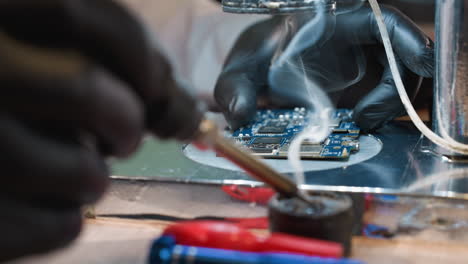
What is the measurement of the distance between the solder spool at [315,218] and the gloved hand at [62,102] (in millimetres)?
134

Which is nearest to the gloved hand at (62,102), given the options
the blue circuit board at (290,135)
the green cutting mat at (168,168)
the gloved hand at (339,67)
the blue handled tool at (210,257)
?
the blue handled tool at (210,257)

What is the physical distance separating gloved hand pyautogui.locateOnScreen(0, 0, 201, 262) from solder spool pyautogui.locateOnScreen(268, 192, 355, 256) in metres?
0.13

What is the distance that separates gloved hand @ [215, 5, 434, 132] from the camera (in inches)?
27.9

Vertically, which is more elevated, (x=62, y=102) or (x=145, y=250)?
(x=62, y=102)

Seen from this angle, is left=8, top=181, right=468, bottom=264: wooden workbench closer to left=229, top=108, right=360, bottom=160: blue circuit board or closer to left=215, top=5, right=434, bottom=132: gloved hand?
→ left=229, top=108, right=360, bottom=160: blue circuit board

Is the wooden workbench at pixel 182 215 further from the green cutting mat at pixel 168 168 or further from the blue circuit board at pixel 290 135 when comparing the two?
the blue circuit board at pixel 290 135

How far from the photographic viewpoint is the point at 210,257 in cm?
38

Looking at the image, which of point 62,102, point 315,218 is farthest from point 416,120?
point 62,102

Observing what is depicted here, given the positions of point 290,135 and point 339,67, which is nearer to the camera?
point 290,135

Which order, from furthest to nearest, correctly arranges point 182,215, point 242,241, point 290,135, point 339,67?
point 339,67, point 290,135, point 182,215, point 242,241

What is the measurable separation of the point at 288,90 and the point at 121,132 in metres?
0.52

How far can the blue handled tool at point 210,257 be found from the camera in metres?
0.36

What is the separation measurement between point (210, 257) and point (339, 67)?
48 cm

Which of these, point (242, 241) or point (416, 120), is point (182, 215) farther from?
point (416, 120)
